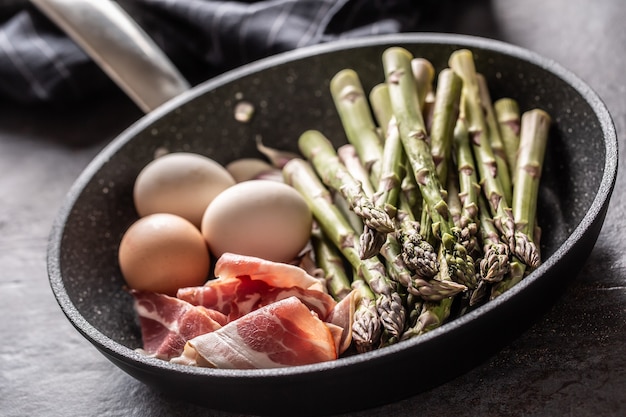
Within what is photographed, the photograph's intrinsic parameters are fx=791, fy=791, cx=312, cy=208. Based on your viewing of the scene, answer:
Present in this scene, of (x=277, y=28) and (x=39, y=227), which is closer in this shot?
(x=39, y=227)

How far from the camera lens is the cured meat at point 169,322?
0.84 metres

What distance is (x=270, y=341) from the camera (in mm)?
788

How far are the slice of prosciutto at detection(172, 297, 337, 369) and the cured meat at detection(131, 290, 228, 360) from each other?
5cm

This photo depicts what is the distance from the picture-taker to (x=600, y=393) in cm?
77

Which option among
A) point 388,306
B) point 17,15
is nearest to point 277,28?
point 17,15

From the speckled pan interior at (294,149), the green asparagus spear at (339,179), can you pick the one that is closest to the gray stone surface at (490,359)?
the speckled pan interior at (294,149)

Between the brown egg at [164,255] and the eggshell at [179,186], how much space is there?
5 centimetres

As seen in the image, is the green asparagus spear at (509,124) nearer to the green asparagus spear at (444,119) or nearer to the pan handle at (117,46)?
the green asparagus spear at (444,119)

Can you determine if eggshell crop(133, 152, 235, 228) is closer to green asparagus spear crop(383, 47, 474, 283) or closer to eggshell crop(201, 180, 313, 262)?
eggshell crop(201, 180, 313, 262)

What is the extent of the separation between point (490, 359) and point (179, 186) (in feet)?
1.47

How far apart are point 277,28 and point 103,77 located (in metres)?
0.36

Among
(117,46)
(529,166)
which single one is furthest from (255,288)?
(117,46)

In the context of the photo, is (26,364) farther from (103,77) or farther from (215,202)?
(103,77)

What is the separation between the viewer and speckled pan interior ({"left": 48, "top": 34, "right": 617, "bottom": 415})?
2.34ft
